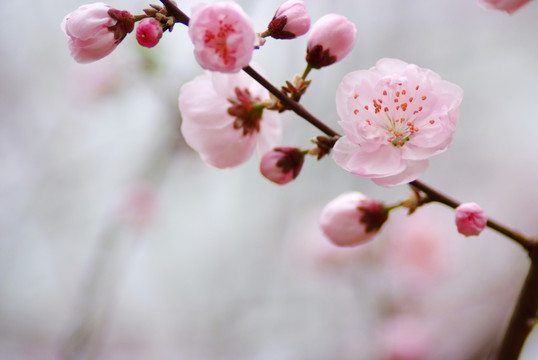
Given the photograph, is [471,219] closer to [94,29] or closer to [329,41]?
[329,41]

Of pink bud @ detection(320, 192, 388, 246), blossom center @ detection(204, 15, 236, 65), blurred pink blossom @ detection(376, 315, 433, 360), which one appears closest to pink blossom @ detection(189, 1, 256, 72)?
blossom center @ detection(204, 15, 236, 65)

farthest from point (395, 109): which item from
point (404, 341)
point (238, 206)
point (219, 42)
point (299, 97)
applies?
point (238, 206)

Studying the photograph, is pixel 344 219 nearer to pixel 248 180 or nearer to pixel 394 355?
pixel 394 355

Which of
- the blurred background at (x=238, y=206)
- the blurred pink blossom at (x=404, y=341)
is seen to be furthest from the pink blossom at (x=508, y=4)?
the blurred background at (x=238, y=206)

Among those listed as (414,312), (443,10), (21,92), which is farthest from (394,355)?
(21,92)

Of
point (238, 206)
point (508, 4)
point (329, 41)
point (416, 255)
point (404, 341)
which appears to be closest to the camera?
point (508, 4)

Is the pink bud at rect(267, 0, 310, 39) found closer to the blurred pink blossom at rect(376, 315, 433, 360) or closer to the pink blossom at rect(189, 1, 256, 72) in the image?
the pink blossom at rect(189, 1, 256, 72)
